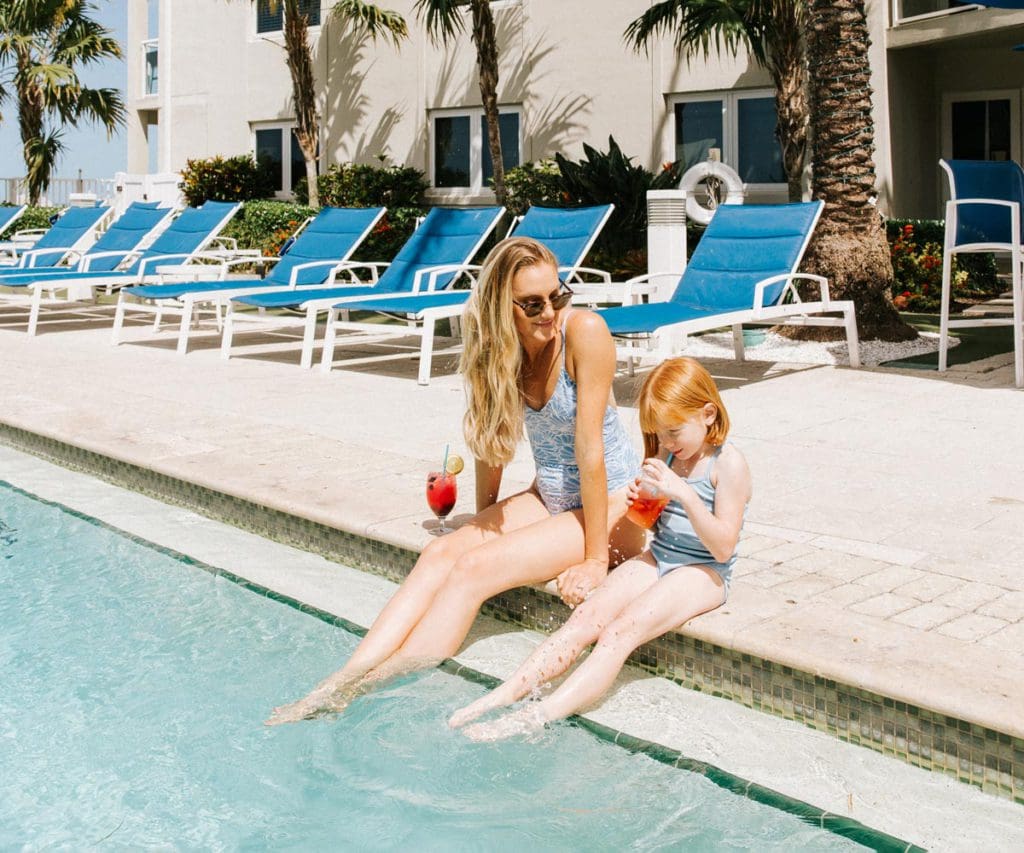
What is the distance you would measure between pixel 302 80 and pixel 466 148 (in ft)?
8.86

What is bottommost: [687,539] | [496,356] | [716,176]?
[687,539]

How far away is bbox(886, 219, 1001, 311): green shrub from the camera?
12.6 m

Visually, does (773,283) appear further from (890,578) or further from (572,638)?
(572,638)

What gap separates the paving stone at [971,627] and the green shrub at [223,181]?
19.3 m

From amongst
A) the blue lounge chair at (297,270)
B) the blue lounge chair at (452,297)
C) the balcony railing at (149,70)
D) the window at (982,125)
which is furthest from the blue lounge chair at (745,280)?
the balcony railing at (149,70)

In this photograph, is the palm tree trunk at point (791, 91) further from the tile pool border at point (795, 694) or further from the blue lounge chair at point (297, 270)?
the tile pool border at point (795, 694)

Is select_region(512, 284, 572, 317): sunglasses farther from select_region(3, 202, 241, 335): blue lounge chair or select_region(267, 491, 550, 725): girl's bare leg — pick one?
select_region(3, 202, 241, 335): blue lounge chair

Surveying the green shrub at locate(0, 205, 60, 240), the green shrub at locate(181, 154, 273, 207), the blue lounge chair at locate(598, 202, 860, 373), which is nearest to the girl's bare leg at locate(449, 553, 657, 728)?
the blue lounge chair at locate(598, 202, 860, 373)

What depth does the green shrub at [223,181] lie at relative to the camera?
2131cm

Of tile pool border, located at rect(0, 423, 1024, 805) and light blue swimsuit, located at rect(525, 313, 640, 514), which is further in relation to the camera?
light blue swimsuit, located at rect(525, 313, 640, 514)

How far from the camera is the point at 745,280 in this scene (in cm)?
818

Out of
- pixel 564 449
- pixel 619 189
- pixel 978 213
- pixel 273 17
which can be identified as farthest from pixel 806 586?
pixel 273 17

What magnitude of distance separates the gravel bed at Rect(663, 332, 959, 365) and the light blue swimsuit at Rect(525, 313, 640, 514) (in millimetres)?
5408

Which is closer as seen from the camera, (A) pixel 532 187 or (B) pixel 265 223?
(A) pixel 532 187
